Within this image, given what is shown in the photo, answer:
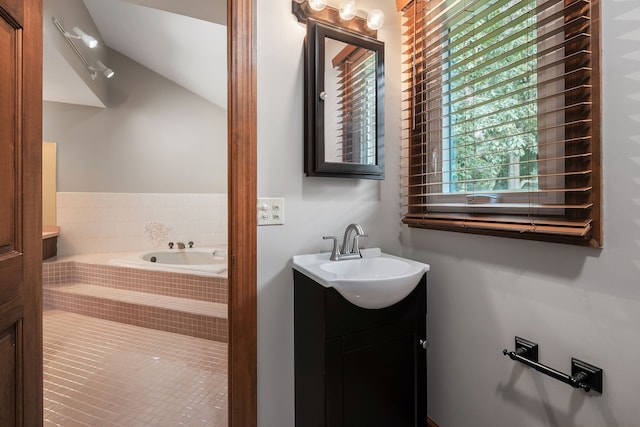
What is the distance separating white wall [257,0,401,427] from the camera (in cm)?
127

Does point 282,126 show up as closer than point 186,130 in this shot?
Yes

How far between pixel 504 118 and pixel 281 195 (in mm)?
929

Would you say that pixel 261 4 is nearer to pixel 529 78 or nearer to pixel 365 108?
pixel 365 108

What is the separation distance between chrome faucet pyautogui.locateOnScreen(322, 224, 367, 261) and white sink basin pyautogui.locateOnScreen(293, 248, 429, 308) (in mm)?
26

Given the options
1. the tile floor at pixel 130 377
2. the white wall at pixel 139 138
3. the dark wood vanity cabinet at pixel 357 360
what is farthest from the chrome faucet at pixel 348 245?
the white wall at pixel 139 138

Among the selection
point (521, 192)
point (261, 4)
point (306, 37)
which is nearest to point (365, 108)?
point (306, 37)

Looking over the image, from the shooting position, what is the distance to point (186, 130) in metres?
4.18

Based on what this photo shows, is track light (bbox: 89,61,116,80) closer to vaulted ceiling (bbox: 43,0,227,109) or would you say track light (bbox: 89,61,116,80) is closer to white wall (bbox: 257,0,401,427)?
vaulted ceiling (bbox: 43,0,227,109)

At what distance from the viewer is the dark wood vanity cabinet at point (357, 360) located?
1.05 m

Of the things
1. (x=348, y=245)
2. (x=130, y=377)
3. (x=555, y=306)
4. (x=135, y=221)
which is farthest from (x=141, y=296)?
(x=555, y=306)

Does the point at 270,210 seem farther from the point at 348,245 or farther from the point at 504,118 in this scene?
the point at 504,118

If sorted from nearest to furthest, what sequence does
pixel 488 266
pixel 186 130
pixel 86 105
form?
pixel 488 266 < pixel 86 105 < pixel 186 130

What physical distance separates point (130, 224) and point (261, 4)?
3.62 m

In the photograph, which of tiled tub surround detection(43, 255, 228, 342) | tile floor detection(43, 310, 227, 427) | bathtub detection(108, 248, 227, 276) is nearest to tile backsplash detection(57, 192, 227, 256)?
bathtub detection(108, 248, 227, 276)
